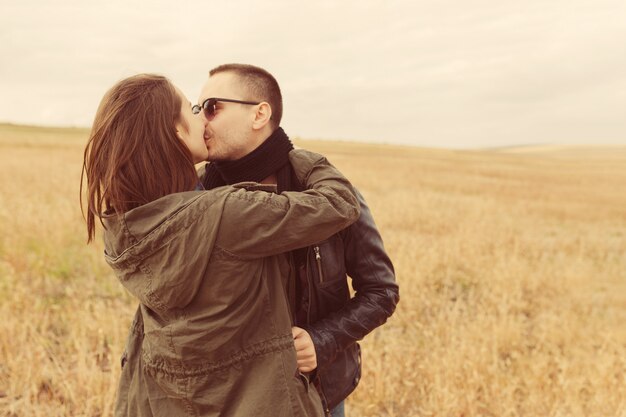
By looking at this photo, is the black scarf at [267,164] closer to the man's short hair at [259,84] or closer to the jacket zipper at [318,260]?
the man's short hair at [259,84]

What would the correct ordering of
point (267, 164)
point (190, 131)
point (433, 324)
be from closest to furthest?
1. point (190, 131)
2. point (267, 164)
3. point (433, 324)

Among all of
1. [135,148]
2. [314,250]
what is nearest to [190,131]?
[135,148]

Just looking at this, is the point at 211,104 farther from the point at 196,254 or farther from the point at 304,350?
the point at 304,350

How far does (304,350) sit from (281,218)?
0.50 m

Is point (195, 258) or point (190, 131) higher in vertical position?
point (190, 131)

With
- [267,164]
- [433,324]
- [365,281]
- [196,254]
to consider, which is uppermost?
[267,164]

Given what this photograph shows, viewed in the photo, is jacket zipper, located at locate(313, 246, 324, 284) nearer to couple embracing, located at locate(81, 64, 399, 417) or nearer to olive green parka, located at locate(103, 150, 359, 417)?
couple embracing, located at locate(81, 64, 399, 417)

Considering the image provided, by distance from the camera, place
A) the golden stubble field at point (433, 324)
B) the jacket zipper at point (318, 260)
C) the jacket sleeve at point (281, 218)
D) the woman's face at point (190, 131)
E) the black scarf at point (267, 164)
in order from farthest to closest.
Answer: the golden stubble field at point (433, 324)
the black scarf at point (267, 164)
the jacket zipper at point (318, 260)
the woman's face at point (190, 131)
the jacket sleeve at point (281, 218)

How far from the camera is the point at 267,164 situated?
1.87 metres

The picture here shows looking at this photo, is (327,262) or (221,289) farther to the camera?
(327,262)

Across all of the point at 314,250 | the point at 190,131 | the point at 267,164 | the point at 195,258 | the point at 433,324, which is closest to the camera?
the point at 195,258

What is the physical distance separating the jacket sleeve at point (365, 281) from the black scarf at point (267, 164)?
0.30 meters

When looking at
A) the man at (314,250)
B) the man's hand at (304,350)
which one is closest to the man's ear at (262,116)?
the man at (314,250)

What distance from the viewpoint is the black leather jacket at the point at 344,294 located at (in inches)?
69.5
